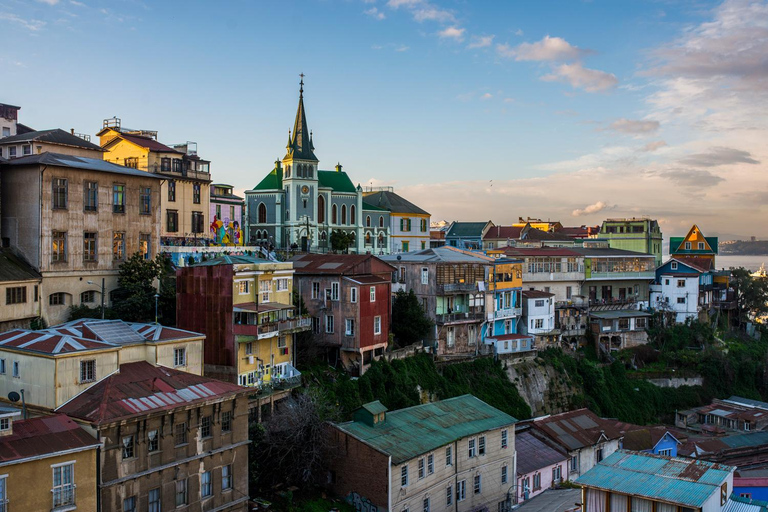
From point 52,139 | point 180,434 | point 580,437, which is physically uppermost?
point 52,139

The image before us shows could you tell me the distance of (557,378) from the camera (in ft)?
180

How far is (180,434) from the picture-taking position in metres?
26.2

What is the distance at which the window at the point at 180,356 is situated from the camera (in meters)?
29.5

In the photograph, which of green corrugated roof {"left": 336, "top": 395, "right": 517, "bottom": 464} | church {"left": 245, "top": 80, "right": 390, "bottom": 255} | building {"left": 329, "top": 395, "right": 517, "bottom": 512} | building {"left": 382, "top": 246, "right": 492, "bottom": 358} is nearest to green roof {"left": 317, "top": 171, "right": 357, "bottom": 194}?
church {"left": 245, "top": 80, "right": 390, "bottom": 255}

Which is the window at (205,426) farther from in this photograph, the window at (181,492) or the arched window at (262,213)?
the arched window at (262,213)

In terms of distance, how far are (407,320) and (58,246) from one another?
867 inches

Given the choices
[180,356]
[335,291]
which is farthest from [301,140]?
[180,356]

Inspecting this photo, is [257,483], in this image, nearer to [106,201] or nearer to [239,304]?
[239,304]

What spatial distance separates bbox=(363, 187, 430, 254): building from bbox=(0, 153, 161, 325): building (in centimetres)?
4998

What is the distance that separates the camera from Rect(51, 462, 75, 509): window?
22031mm

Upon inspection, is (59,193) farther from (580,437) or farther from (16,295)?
(580,437)

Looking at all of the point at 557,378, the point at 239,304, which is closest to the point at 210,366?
the point at 239,304

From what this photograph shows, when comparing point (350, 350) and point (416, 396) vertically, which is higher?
point (350, 350)

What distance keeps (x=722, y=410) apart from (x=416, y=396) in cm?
2707
